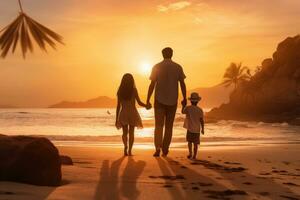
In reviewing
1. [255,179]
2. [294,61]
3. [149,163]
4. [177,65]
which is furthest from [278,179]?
[294,61]

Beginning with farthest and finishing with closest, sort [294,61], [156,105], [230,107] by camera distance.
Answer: [230,107] → [294,61] → [156,105]

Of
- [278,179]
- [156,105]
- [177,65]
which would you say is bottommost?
[278,179]

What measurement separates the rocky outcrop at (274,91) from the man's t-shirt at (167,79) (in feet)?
180

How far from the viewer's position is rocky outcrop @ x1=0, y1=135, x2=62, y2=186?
4938mm

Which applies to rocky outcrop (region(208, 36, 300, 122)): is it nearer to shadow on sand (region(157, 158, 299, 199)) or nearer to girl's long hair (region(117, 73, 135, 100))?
girl's long hair (region(117, 73, 135, 100))

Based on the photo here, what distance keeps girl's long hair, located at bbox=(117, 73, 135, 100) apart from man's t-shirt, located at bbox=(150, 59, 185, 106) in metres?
0.44

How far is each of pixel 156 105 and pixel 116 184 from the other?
412cm

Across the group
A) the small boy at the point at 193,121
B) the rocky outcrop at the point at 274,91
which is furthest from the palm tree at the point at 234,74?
the small boy at the point at 193,121

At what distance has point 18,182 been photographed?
491cm

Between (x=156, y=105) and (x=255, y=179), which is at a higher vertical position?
(x=156, y=105)

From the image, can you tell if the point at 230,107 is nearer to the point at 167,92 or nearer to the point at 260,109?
the point at 260,109

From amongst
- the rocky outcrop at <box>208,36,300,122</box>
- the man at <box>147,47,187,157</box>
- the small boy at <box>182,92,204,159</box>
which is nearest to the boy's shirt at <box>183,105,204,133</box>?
the small boy at <box>182,92,204,159</box>

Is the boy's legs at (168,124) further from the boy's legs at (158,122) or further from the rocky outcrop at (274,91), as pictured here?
the rocky outcrop at (274,91)

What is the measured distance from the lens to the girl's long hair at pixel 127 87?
9.64m
